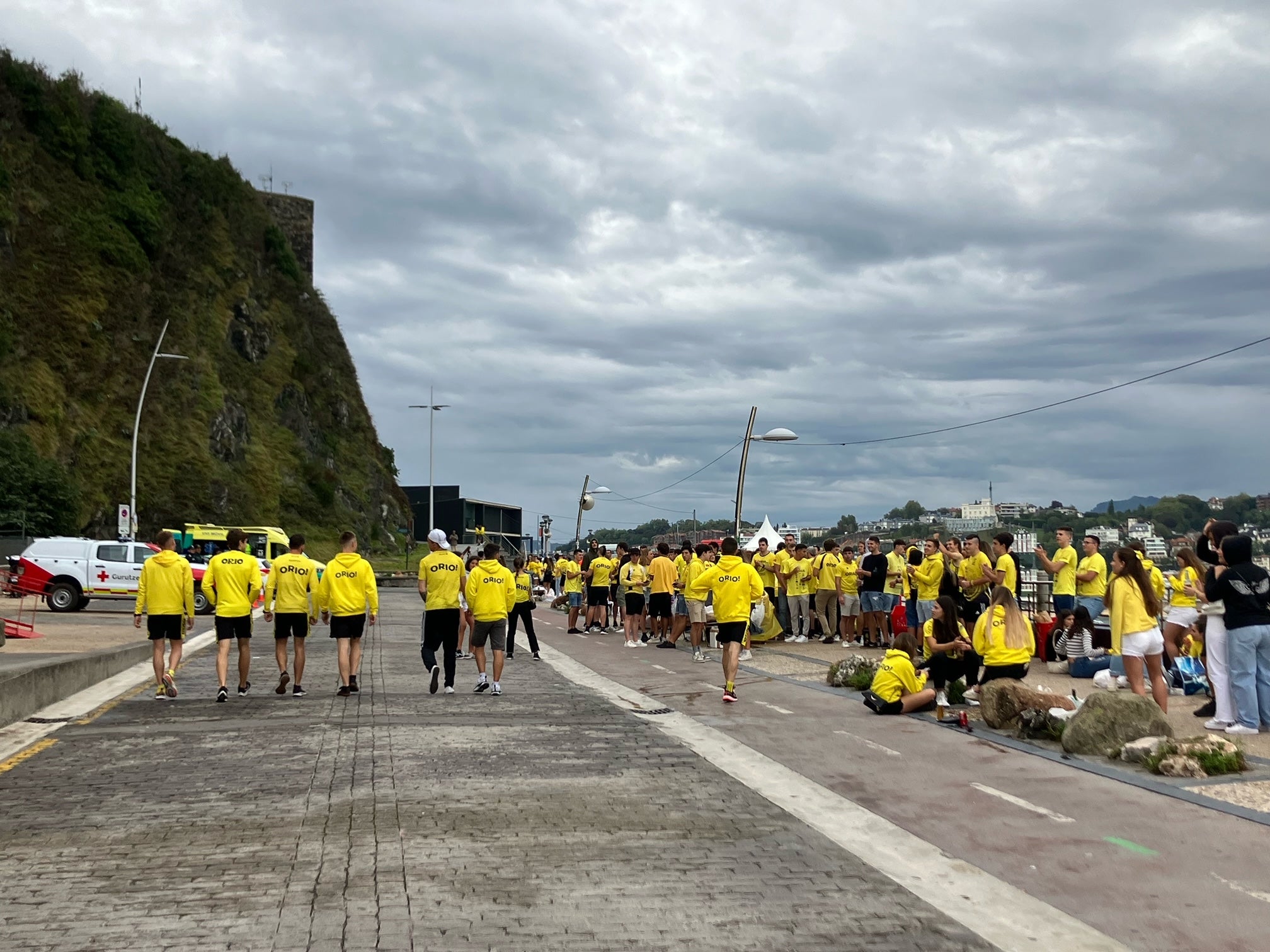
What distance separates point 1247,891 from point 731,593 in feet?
27.0

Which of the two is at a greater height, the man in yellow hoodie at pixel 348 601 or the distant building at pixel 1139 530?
the distant building at pixel 1139 530

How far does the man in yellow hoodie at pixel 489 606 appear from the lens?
47.3 feet

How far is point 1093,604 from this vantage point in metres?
15.5

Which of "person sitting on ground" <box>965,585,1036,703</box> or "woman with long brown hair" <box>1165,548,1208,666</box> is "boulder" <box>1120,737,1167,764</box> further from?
"woman with long brown hair" <box>1165,548,1208,666</box>

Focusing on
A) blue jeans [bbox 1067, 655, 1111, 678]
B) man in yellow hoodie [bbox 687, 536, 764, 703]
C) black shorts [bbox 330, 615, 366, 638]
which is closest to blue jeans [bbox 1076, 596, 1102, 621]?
blue jeans [bbox 1067, 655, 1111, 678]

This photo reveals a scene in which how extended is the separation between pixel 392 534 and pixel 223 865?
79.9m

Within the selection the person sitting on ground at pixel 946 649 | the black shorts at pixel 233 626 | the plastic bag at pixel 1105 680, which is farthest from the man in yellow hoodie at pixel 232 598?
the plastic bag at pixel 1105 680

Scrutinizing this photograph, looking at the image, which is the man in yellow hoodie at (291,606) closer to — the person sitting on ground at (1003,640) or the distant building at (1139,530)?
the person sitting on ground at (1003,640)

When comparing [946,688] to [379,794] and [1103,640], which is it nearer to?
[1103,640]

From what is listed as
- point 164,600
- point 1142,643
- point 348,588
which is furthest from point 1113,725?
point 164,600

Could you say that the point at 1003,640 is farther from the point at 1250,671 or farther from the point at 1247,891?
the point at 1247,891

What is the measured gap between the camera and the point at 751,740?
10.6 m

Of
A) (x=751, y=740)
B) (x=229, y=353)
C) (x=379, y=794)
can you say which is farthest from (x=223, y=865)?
(x=229, y=353)

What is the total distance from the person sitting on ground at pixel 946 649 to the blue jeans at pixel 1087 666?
3.26 metres
